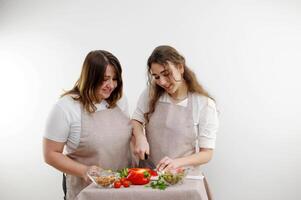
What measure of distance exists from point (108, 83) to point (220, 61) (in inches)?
38.2

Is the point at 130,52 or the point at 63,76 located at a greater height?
the point at 130,52

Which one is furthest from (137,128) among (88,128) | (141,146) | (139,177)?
(139,177)

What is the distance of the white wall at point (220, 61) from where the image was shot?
106 inches

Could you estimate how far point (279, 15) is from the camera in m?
2.69

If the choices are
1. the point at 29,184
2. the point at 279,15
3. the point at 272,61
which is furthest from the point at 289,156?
the point at 29,184

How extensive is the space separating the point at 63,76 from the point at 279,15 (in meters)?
1.50

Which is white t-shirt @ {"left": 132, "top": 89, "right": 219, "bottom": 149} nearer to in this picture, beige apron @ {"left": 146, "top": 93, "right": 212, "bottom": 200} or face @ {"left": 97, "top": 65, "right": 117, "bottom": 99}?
beige apron @ {"left": 146, "top": 93, "right": 212, "bottom": 200}

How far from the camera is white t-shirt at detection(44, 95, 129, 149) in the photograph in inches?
78.0

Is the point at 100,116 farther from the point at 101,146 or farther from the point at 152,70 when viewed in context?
the point at 152,70

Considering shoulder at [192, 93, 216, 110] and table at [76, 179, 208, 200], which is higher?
shoulder at [192, 93, 216, 110]

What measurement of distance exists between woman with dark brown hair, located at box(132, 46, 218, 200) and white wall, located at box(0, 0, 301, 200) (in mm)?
562

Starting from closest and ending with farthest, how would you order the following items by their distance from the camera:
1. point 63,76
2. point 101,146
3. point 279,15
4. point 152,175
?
point 152,175 → point 101,146 → point 279,15 → point 63,76

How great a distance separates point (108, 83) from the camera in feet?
6.72

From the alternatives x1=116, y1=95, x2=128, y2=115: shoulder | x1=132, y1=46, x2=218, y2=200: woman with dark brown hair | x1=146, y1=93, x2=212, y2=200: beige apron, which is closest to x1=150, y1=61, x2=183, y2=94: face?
x1=132, y1=46, x2=218, y2=200: woman with dark brown hair
